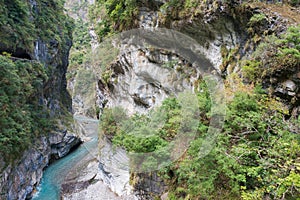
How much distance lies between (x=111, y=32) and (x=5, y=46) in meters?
7.25

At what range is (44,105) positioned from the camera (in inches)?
771

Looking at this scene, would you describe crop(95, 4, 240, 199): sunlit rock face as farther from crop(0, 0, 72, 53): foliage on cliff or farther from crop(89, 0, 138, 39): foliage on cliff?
crop(0, 0, 72, 53): foliage on cliff

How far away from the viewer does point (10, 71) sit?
479 inches

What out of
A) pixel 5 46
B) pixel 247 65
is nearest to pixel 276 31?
pixel 247 65

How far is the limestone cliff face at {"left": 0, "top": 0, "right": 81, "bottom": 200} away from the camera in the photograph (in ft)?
40.4

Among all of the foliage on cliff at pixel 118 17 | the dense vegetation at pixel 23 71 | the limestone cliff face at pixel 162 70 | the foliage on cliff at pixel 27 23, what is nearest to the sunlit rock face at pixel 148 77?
the limestone cliff face at pixel 162 70

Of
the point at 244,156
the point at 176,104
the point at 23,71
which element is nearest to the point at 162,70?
the point at 176,104

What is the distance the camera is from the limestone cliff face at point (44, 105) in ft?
40.4

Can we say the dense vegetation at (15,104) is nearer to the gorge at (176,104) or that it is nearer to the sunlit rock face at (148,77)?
the gorge at (176,104)

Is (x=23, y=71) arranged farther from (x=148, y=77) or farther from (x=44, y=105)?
(x=148, y=77)

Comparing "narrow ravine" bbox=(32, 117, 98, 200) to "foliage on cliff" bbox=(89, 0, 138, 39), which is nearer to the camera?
"foliage on cliff" bbox=(89, 0, 138, 39)

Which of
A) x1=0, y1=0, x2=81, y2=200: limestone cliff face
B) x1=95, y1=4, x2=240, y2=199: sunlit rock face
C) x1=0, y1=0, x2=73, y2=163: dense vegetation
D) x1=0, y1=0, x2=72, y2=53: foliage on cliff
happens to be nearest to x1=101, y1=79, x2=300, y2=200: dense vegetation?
x1=95, y1=4, x2=240, y2=199: sunlit rock face

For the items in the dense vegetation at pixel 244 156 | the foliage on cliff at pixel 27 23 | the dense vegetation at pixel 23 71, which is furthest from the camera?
the foliage on cliff at pixel 27 23

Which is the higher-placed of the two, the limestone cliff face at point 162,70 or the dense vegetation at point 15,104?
the limestone cliff face at point 162,70
